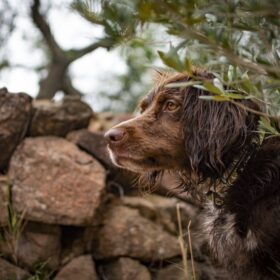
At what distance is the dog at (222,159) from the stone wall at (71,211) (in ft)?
4.18

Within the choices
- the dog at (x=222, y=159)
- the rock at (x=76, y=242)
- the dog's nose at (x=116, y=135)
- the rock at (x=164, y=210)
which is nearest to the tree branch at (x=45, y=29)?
the rock at (x=164, y=210)

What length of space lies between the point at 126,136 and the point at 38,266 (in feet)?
6.00

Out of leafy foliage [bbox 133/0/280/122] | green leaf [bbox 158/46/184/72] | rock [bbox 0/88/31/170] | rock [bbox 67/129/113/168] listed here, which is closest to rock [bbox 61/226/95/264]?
rock [bbox 67/129/113/168]

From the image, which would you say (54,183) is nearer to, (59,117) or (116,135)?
(59,117)

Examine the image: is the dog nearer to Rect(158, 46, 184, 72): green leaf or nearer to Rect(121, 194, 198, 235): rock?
Rect(158, 46, 184, 72): green leaf

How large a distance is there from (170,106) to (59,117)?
6.53 ft

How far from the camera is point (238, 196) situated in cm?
332

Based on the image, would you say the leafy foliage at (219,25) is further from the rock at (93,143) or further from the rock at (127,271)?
the rock at (93,143)

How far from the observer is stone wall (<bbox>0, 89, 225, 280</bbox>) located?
186 inches

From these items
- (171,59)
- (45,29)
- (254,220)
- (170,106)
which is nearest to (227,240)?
(254,220)

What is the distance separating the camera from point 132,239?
197 inches

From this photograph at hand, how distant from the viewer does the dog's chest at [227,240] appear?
3230mm

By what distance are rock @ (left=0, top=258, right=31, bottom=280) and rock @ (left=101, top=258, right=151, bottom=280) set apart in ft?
2.42

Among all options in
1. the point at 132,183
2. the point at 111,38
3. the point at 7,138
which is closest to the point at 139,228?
the point at 132,183
